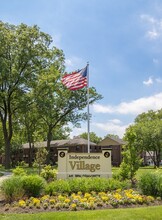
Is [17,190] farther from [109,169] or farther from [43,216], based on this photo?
[109,169]

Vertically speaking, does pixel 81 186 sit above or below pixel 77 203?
above

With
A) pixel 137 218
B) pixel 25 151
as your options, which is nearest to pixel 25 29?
pixel 137 218

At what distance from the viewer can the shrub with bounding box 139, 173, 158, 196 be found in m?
9.87

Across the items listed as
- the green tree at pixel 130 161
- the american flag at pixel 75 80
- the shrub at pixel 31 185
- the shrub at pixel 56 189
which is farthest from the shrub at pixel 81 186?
the american flag at pixel 75 80

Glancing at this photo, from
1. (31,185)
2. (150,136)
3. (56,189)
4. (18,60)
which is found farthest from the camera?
(150,136)

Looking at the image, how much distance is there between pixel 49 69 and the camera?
3812 cm

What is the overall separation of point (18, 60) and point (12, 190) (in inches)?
1093

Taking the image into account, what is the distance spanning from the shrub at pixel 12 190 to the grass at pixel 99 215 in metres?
1.87

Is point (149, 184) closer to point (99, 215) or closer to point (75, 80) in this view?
point (99, 215)

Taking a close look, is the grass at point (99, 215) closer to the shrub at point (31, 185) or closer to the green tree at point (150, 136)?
the shrub at point (31, 185)

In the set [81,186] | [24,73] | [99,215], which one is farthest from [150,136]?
[99,215]

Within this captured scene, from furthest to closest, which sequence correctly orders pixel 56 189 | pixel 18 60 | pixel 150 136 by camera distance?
1. pixel 150 136
2. pixel 18 60
3. pixel 56 189

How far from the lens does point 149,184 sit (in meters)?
9.85

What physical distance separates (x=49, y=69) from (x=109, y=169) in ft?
84.5
